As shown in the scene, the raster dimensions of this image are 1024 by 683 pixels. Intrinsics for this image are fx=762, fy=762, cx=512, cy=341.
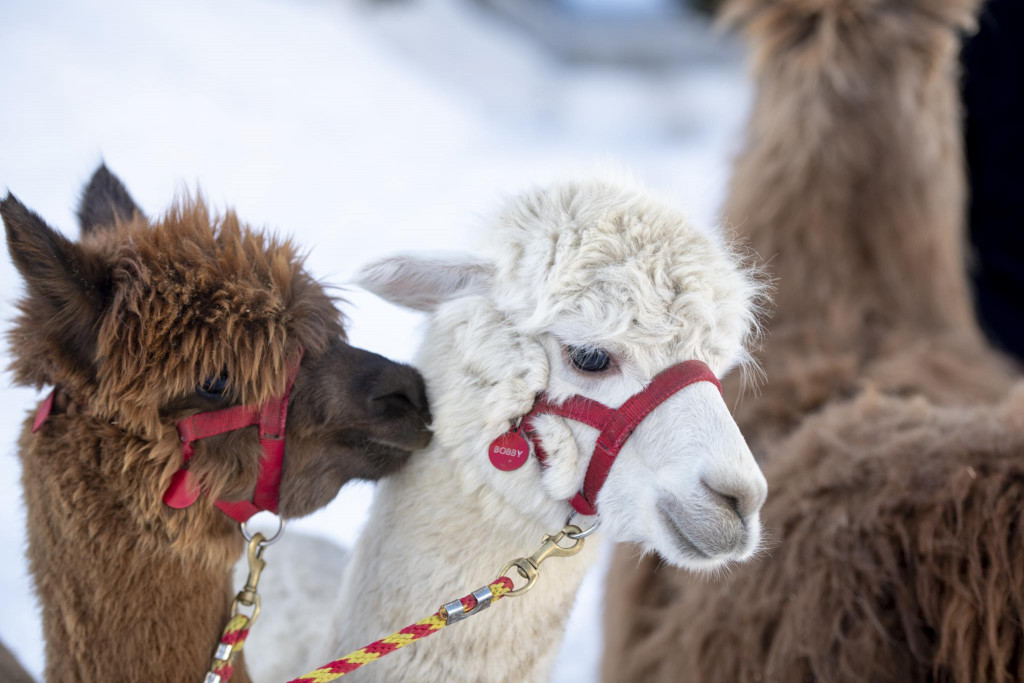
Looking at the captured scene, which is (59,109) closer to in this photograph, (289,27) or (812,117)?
(289,27)

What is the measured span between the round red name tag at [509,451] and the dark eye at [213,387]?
1.65 feet

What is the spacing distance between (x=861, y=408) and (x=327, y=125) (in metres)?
4.79

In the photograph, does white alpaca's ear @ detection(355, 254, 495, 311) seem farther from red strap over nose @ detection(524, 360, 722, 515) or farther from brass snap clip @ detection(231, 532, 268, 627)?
brass snap clip @ detection(231, 532, 268, 627)

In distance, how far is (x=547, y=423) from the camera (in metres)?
1.40

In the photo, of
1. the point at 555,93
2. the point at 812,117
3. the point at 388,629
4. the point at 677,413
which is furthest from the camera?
the point at 555,93

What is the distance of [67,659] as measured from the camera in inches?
53.8

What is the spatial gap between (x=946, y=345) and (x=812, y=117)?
99 centimetres

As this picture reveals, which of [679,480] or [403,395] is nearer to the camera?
[679,480]

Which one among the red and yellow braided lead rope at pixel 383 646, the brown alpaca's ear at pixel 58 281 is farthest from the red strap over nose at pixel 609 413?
the brown alpaca's ear at pixel 58 281

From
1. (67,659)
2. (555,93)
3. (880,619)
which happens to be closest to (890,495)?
(880,619)

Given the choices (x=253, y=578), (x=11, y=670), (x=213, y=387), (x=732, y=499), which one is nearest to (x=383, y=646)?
(x=253, y=578)

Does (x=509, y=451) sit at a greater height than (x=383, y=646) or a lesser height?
greater

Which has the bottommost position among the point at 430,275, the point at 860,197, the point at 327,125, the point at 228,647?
the point at 228,647

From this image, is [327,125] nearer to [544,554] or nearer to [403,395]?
[403,395]
